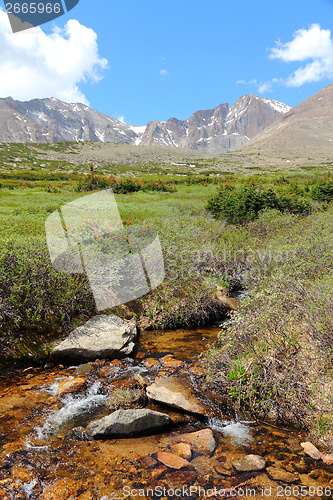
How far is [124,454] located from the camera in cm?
468

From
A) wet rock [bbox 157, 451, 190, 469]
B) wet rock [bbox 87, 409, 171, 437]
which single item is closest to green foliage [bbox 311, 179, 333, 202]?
wet rock [bbox 87, 409, 171, 437]

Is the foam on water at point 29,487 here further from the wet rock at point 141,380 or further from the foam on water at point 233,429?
the foam on water at point 233,429

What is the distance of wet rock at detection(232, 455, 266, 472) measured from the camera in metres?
4.38

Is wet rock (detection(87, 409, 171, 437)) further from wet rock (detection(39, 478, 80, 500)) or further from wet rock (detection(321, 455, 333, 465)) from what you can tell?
wet rock (detection(321, 455, 333, 465))

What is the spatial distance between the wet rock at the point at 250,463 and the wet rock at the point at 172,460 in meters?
0.81

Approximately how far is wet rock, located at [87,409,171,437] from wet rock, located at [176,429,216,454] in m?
0.48

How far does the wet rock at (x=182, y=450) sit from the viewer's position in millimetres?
4680

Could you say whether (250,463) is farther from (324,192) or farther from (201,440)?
(324,192)

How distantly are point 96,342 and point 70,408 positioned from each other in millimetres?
2237

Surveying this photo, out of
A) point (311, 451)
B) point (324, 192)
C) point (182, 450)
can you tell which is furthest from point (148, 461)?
point (324, 192)

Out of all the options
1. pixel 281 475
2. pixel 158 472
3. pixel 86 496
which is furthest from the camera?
pixel 158 472

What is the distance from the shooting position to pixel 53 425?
5.41 m

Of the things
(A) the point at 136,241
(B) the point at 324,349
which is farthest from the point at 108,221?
(B) the point at 324,349

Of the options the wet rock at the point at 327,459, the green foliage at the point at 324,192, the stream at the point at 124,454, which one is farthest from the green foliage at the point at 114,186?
the wet rock at the point at 327,459
